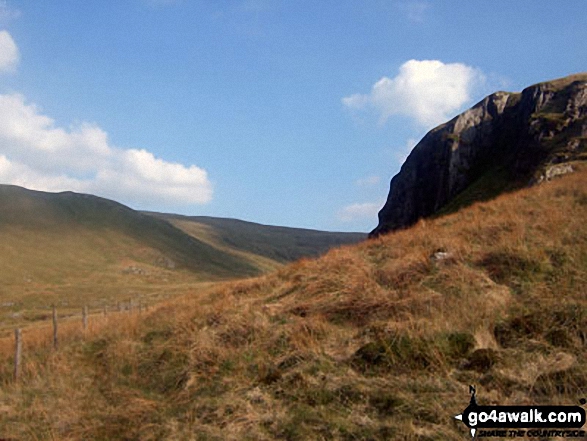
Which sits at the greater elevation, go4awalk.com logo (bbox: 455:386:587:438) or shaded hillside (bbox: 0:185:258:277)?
shaded hillside (bbox: 0:185:258:277)

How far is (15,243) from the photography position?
9562cm

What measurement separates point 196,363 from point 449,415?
5139mm

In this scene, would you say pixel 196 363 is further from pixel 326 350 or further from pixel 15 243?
pixel 15 243

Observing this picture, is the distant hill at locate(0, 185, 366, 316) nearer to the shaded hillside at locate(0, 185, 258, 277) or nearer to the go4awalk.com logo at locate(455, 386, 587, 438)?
the shaded hillside at locate(0, 185, 258, 277)

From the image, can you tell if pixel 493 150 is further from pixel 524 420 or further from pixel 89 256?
pixel 89 256

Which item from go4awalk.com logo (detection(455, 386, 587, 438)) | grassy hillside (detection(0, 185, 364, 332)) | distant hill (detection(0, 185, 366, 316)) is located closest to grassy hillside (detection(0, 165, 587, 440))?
go4awalk.com logo (detection(455, 386, 587, 438))

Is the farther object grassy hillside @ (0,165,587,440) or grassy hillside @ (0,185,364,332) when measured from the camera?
grassy hillside @ (0,185,364,332)

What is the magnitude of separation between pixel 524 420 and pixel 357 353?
9.34 feet

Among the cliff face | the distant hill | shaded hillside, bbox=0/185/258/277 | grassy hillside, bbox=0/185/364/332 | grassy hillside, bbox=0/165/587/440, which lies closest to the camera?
grassy hillside, bbox=0/165/587/440

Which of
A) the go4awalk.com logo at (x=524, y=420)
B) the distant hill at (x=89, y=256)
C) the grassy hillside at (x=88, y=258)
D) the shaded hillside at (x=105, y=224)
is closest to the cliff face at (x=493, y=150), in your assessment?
the go4awalk.com logo at (x=524, y=420)

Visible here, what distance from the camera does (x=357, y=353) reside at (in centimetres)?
705

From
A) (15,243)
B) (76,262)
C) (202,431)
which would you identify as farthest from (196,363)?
(15,243)

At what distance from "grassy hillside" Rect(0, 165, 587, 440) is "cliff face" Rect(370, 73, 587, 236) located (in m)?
17.3

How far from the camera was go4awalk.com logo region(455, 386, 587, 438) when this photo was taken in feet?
14.2
